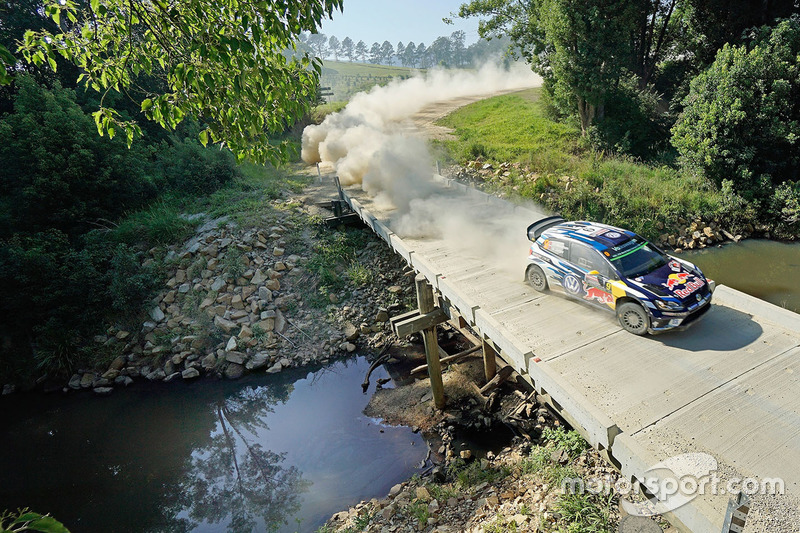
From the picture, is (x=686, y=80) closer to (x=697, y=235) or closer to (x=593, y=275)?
(x=697, y=235)

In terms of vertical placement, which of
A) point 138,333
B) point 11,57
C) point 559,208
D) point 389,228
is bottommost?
point 138,333

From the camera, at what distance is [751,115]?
1662 centimetres

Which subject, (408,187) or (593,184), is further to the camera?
(593,184)

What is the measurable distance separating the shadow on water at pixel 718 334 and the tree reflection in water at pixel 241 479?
326 inches

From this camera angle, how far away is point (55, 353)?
1389 centimetres

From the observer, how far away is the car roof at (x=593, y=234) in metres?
8.17

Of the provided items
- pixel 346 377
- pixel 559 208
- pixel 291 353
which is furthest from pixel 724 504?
pixel 559 208

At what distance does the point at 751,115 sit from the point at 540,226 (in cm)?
1347

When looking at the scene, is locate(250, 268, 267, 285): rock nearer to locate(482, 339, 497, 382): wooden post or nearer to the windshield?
locate(482, 339, 497, 382): wooden post

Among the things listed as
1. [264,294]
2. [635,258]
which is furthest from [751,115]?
[264,294]

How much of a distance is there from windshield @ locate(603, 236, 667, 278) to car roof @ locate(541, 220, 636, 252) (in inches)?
5.3

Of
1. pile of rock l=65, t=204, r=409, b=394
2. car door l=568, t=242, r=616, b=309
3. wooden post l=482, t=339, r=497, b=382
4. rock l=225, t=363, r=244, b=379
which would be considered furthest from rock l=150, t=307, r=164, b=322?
car door l=568, t=242, r=616, b=309

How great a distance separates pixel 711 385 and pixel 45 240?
19459 millimetres

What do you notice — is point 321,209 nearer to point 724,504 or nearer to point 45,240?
point 45,240
